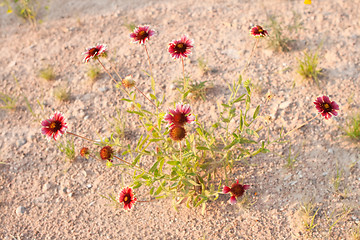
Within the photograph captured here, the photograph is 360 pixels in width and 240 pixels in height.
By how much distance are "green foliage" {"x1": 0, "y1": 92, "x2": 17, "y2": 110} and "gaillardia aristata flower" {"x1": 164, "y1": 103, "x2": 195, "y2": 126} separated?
236 centimetres

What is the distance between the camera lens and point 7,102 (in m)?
3.75

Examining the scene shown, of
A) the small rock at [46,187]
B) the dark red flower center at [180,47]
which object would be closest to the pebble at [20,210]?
the small rock at [46,187]

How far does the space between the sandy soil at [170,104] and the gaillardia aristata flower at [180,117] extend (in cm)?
96

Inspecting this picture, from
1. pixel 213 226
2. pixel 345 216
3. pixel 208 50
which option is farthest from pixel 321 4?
pixel 213 226

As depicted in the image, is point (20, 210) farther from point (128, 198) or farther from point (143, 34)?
point (143, 34)

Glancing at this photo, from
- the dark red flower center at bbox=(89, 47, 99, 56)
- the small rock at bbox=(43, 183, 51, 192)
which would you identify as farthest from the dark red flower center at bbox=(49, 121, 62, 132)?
the small rock at bbox=(43, 183, 51, 192)

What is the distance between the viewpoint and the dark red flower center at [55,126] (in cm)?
221

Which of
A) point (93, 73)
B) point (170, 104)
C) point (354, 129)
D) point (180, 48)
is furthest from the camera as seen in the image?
point (93, 73)

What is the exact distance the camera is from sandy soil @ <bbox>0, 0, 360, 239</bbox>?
2.64 metres

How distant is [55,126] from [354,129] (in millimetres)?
2365

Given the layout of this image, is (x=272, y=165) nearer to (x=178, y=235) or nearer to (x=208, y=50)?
(x=178, y=235)

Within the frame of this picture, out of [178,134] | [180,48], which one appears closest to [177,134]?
[178,134]

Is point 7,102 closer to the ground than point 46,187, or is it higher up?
higher up

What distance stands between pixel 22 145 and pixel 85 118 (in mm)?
673
